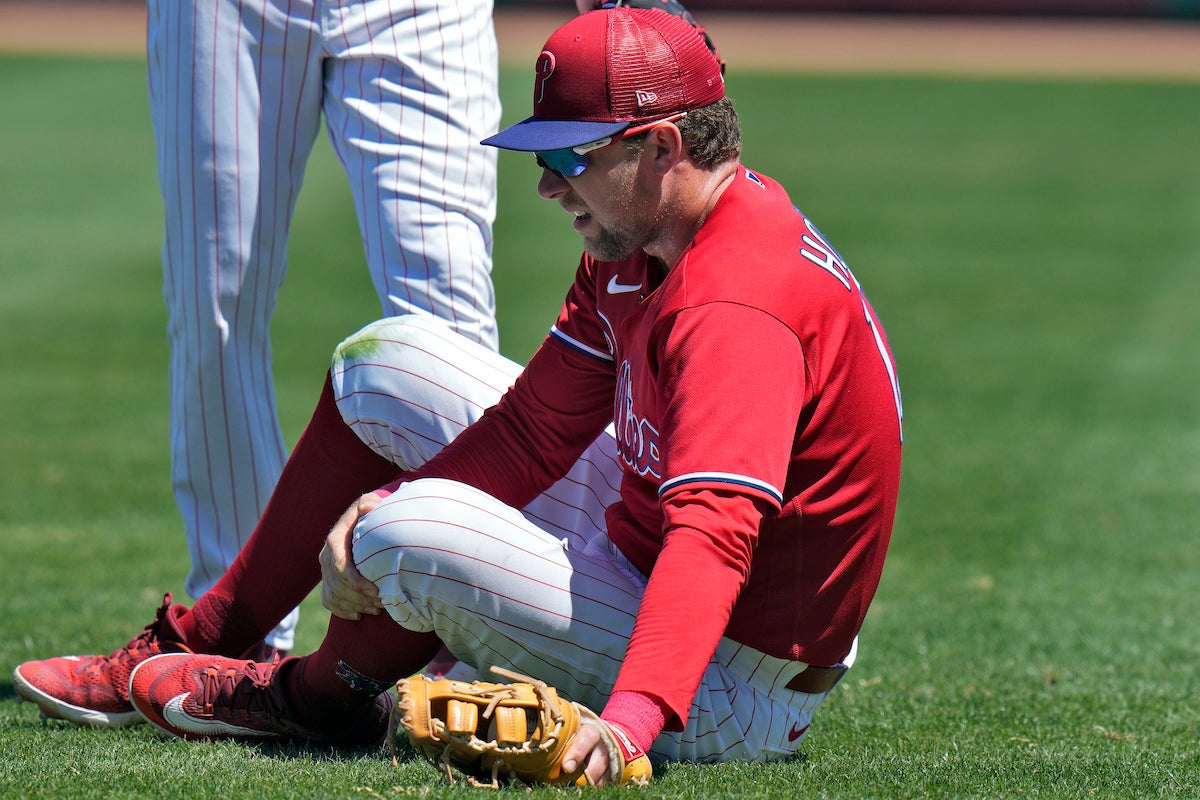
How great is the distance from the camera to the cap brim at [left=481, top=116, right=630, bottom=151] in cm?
233

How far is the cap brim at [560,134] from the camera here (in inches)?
91.9

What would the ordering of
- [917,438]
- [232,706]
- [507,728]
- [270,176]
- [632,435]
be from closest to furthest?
[507,728], [632,435], [232,706], [270,176], [917,438]

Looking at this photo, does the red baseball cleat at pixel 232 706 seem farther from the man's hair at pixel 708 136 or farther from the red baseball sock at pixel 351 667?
the man's hair at pixel 708 136

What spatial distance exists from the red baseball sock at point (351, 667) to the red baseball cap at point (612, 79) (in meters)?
0.83

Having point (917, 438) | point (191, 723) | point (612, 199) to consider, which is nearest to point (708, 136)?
point (612, 199)

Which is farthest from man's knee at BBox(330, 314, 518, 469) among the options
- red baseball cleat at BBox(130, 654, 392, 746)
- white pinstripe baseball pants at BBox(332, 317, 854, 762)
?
red baseball cleat at BBox(130, 654, 392, 746)

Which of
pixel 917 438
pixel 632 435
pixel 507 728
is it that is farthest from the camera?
pixel 917 438

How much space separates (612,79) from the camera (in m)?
2.32

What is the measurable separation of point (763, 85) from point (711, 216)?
736 inches

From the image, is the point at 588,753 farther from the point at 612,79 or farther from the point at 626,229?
the point at 612,79

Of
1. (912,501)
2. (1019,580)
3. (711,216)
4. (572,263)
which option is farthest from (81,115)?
(711,216)

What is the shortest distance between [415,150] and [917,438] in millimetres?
3821

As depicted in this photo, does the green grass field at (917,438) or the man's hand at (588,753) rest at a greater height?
the man's hand at (588,753)

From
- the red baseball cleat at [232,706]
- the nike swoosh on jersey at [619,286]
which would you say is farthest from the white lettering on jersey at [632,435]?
the red baseball cleat at [232,706]
